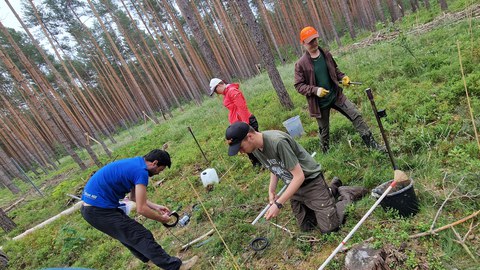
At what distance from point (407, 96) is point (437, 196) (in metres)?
2.60

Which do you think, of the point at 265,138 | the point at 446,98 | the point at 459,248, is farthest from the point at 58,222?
the point at 446,98

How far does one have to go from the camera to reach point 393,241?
2.38 m

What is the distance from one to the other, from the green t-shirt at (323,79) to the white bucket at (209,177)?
2564 millimetres

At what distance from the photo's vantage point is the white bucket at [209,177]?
209 inches

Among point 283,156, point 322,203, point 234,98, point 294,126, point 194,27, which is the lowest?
point 322,203

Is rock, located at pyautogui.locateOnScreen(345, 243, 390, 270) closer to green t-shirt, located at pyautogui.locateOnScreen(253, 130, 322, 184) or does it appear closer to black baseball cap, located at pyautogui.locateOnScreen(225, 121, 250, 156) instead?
green t-shirt, located at pyautogui.locateOnScreen(253, 130, 322, 184)

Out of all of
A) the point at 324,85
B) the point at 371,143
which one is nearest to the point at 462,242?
the point at 371,143

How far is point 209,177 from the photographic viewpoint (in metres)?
5.32

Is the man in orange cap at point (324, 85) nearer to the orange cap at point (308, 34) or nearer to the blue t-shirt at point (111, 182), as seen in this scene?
the orange cap at point (308, 34)

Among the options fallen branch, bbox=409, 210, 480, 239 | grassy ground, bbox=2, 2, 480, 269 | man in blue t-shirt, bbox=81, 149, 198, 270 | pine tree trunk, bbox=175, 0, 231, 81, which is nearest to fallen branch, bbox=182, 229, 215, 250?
grassy ground, bbox=2, 2, 480, 269

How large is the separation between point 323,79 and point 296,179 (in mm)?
1899

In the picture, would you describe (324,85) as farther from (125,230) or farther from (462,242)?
(125,230)

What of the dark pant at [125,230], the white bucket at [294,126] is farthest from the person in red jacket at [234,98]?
the dark pant at [125,230]

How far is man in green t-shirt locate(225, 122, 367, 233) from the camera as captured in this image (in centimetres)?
241
